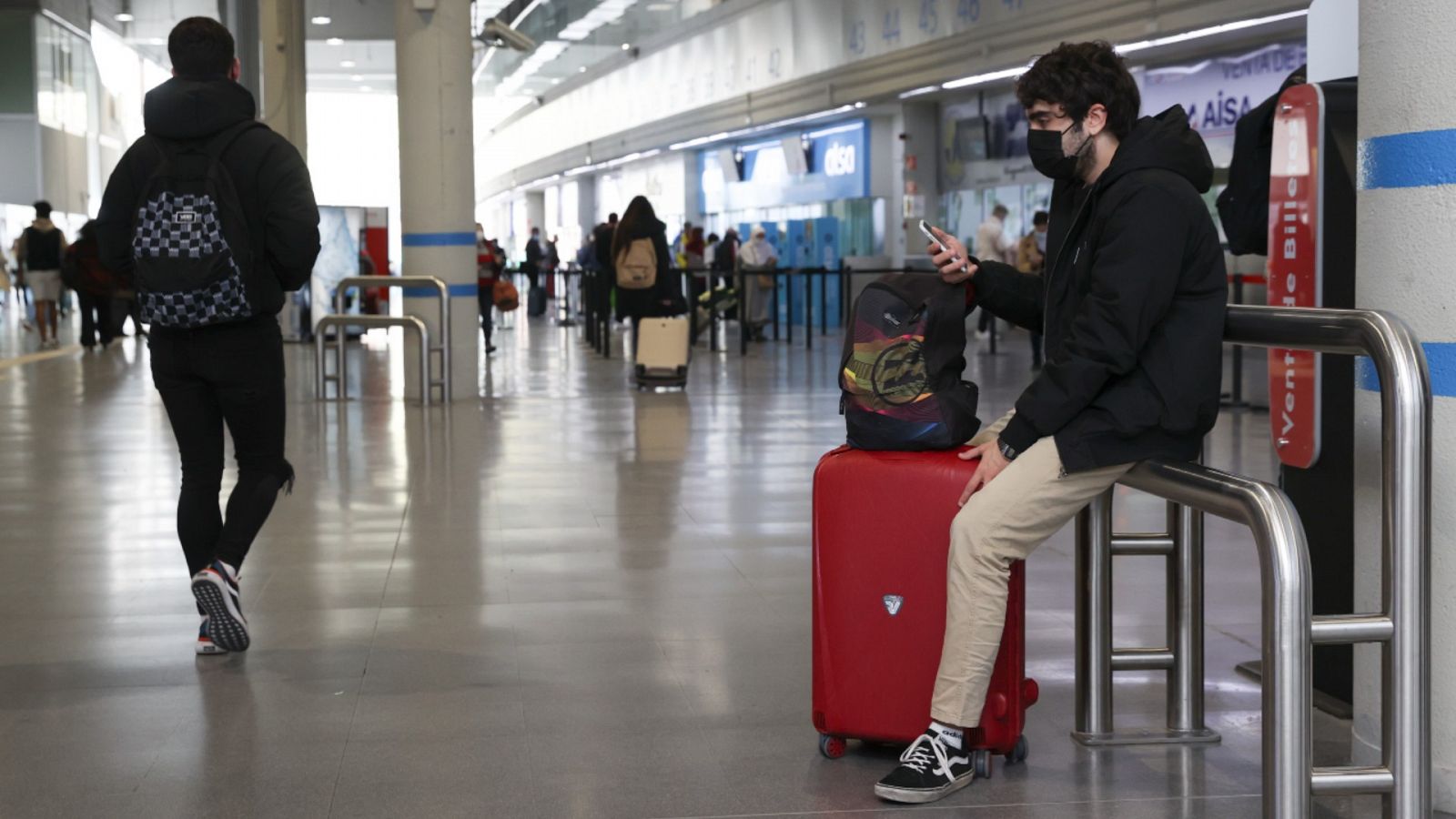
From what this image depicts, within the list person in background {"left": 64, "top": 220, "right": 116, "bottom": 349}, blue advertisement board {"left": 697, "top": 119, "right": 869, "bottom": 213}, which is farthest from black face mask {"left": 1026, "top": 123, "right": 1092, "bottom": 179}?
blue advertisement board {"left": 697, "top": 119, "right": 869, "bottom": 213}

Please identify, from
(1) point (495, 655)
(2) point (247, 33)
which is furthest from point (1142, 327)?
(2) point (247, 33)

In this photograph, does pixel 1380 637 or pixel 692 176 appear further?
pixel 692 176

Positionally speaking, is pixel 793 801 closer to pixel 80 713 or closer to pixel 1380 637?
pixel 1380 637

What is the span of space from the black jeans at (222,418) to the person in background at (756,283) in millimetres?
16450

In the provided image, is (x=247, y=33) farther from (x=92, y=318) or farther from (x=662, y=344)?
(x=662, y=344)

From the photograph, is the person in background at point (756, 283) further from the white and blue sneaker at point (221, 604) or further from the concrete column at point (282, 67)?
the white and blue sneaker at point (221, 604)

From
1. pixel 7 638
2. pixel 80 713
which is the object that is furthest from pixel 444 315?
pixel 80 713

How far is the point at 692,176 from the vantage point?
3416 centimetres

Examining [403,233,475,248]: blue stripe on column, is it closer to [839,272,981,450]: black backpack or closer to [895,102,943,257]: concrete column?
[839,272,981,450]: black backpack

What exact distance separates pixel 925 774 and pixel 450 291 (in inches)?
385

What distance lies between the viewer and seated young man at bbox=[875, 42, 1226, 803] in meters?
3.01

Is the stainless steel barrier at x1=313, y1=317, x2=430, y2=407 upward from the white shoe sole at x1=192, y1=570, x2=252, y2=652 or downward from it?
upward

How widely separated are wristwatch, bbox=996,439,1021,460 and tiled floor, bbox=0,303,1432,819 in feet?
Answer: 2.20

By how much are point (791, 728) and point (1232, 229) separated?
1730 mm
